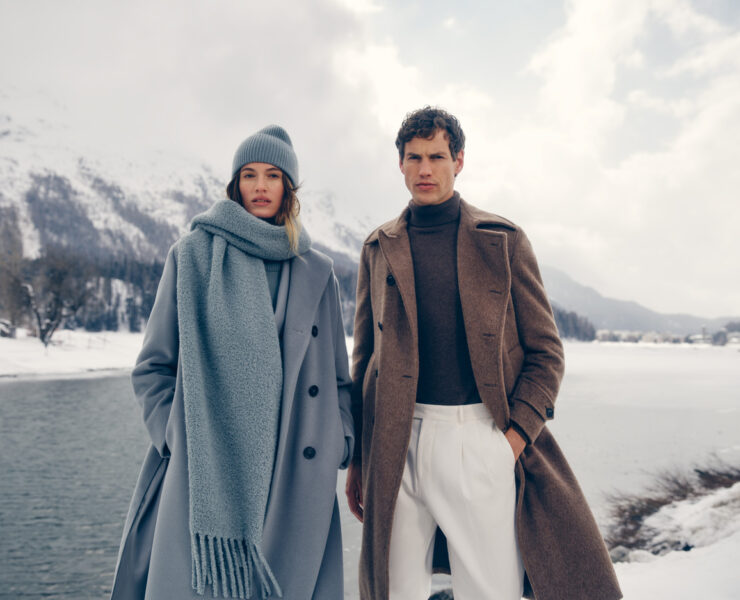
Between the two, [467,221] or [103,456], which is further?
[103,456]

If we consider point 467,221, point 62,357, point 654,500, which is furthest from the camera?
point 62,357

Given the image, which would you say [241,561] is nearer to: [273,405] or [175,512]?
[175,512]

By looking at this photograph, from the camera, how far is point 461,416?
2137 millimetres

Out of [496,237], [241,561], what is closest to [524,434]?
[496,237]

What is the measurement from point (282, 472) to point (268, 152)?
1411 mm

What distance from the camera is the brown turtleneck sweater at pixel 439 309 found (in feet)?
7.23

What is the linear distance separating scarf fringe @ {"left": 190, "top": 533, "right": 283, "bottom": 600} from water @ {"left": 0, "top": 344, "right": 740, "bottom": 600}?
3.77 meters

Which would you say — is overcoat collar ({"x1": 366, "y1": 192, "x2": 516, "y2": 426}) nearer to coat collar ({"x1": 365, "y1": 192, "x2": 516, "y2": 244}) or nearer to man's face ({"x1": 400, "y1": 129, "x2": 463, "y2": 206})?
coat collar ({"x1": 365, "y1": 192, "x2": 516, "y2": 244})

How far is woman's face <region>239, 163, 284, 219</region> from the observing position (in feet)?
7.68

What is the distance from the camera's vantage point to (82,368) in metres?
32.4

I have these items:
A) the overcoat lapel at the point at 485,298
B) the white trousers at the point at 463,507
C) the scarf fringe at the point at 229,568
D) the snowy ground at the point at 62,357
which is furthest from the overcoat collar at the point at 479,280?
the snowy ground at the point at 62,357

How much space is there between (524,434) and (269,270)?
4.34ft

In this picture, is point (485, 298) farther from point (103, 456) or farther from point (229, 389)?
point (103, 456)

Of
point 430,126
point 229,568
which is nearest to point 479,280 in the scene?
point 430,126
